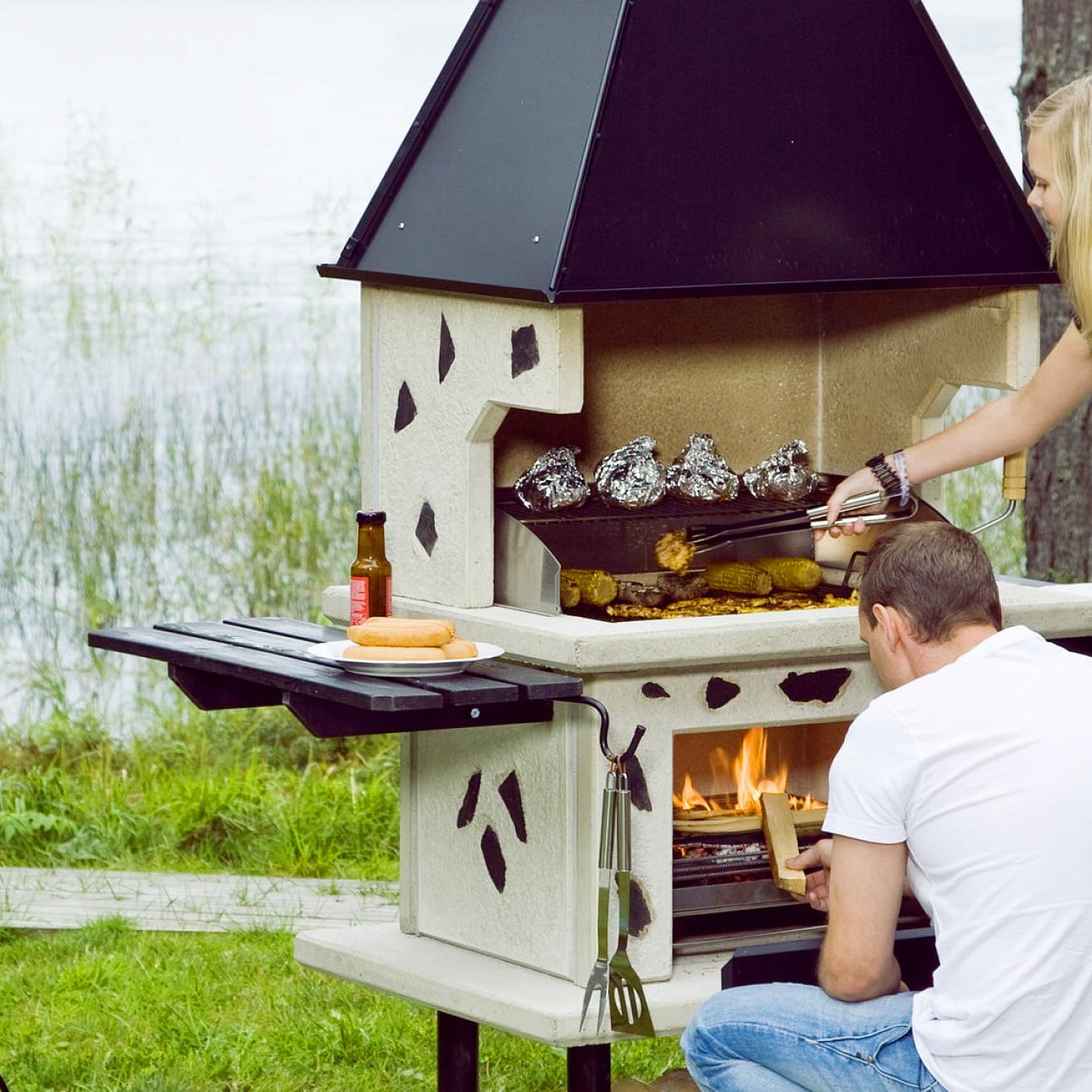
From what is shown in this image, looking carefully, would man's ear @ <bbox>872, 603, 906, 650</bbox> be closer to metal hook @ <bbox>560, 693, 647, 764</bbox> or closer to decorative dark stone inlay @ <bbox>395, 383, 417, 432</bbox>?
metal hook @ <bbox>560, 693, 647, 764</bbox>

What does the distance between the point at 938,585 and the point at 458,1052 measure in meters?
1.49

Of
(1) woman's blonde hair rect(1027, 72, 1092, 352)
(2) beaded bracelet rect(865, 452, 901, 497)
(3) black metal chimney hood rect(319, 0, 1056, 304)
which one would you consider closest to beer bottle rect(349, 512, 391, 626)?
(3) black metal chimney hood rect(319, 0, 1056, 304)

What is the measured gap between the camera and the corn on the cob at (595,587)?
3.55 metres

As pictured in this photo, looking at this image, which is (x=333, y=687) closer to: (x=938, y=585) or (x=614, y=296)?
(x=614, y=296)

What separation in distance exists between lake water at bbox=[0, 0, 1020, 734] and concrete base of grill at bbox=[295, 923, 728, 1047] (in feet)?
8.58

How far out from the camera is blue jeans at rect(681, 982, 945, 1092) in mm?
2658

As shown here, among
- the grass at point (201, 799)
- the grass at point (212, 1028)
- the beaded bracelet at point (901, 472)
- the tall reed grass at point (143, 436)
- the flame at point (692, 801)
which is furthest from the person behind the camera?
the tall reed grass at point (143, 436)

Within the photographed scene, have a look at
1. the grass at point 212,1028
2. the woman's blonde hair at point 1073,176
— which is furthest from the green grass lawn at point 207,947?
the woman's blonde hair at point 1073,176

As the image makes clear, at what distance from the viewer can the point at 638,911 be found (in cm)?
334

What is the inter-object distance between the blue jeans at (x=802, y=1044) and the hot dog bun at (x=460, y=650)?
2.29 ft

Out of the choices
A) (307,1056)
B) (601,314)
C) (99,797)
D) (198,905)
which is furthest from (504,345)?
(99,797)

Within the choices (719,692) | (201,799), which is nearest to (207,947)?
(201,799)

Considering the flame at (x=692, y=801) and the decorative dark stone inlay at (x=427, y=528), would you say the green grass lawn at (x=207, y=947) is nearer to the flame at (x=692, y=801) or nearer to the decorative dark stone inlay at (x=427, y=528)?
the flame at (x=692, y=801)

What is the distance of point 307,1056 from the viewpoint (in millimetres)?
4152
